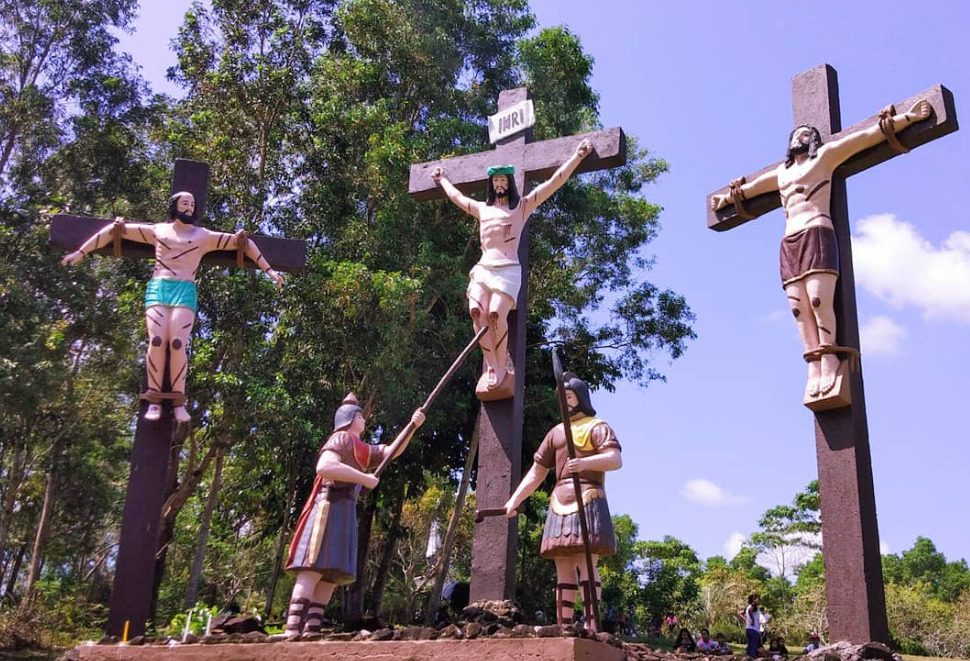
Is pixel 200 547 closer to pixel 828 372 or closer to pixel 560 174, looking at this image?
pixel 560 174

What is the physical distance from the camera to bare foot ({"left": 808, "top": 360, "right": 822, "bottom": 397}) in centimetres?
672

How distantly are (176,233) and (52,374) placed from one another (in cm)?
859

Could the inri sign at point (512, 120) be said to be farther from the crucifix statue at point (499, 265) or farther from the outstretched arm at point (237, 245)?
the outstretched arm at point (237, 245)

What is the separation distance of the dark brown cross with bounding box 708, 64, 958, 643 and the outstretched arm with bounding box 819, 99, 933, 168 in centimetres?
5

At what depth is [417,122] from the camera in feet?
60.4

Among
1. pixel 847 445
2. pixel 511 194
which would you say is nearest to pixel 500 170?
pixel 511 194

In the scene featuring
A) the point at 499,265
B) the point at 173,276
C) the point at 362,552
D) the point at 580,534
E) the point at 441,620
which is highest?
the point at 173,276

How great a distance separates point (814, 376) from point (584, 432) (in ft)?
5.40

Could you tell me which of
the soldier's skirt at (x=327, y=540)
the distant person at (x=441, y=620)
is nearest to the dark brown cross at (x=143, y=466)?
the soldier's skirt at (x=327, y=540)

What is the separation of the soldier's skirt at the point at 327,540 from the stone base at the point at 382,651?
4.00ft

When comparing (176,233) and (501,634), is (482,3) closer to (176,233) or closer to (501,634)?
(176,233)

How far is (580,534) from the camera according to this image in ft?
21.6

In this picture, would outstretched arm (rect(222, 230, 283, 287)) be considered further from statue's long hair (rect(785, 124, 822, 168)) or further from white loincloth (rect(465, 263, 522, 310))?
statue's long hair (rect(785, 124, 822, 168))

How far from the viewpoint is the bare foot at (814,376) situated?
6.72m
